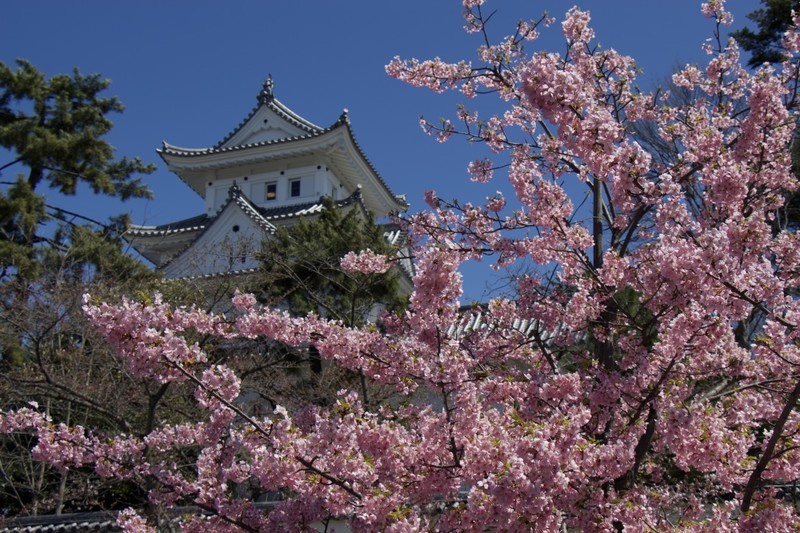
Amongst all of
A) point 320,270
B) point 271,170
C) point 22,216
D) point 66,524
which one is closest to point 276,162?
point 271,170

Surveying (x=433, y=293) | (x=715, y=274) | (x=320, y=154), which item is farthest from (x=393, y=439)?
(x=320, y=154)

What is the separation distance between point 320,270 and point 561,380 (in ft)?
21.9

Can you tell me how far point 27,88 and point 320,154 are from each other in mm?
8249

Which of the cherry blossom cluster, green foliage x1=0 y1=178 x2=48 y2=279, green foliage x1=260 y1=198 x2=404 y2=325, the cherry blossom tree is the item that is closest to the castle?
green foliage x1=0 y1=178 x2=48 y2=279

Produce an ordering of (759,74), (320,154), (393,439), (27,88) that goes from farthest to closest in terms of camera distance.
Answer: (320,154), (27,88), (759,74), (393,439)

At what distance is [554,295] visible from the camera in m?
4.84

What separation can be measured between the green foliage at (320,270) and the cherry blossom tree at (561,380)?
17.4 feet

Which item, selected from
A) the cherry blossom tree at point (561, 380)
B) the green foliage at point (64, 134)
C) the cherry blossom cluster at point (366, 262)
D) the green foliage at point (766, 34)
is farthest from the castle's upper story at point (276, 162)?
the cherry blossom tree at point (561, 380)

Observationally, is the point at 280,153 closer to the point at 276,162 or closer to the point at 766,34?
the point at 276,162

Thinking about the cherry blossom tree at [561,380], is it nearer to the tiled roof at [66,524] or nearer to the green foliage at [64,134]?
the tiled roof at [66,524]

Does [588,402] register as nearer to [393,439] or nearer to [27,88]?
[393,439]

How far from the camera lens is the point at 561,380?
149 inches

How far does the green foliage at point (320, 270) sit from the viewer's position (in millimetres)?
9977

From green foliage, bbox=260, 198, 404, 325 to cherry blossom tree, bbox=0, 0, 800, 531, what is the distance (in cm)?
529
